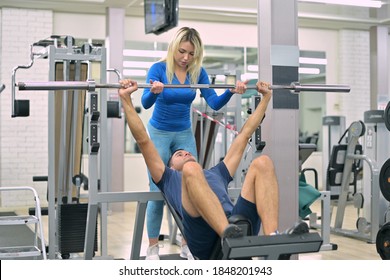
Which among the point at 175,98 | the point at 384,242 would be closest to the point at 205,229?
the point at 175,98

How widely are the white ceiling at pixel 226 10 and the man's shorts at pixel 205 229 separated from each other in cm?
442

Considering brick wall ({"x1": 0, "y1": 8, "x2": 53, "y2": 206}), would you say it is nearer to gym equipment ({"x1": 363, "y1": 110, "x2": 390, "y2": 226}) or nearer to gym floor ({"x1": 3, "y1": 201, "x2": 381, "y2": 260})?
gym floor ({"x1": 3, "y1": 201, "x2": 381, "y2": 260})

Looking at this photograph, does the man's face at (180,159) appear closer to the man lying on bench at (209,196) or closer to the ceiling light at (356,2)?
the man lying on bench at (209,196)

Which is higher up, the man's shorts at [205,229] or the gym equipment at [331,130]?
the gym equipment at [331,130]

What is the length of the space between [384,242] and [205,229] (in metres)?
1.86

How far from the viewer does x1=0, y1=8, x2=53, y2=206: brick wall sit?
750 cm

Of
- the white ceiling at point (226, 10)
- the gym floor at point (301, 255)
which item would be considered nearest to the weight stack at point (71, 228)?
the gym floor at point (301, 255)

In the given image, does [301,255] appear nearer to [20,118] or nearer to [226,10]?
[226,10]

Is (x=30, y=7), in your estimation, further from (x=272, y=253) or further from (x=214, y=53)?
(x=272, y=253)

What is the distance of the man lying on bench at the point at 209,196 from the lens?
2.70 metres

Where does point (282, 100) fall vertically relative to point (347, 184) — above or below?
above

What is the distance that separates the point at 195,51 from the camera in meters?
3.38
